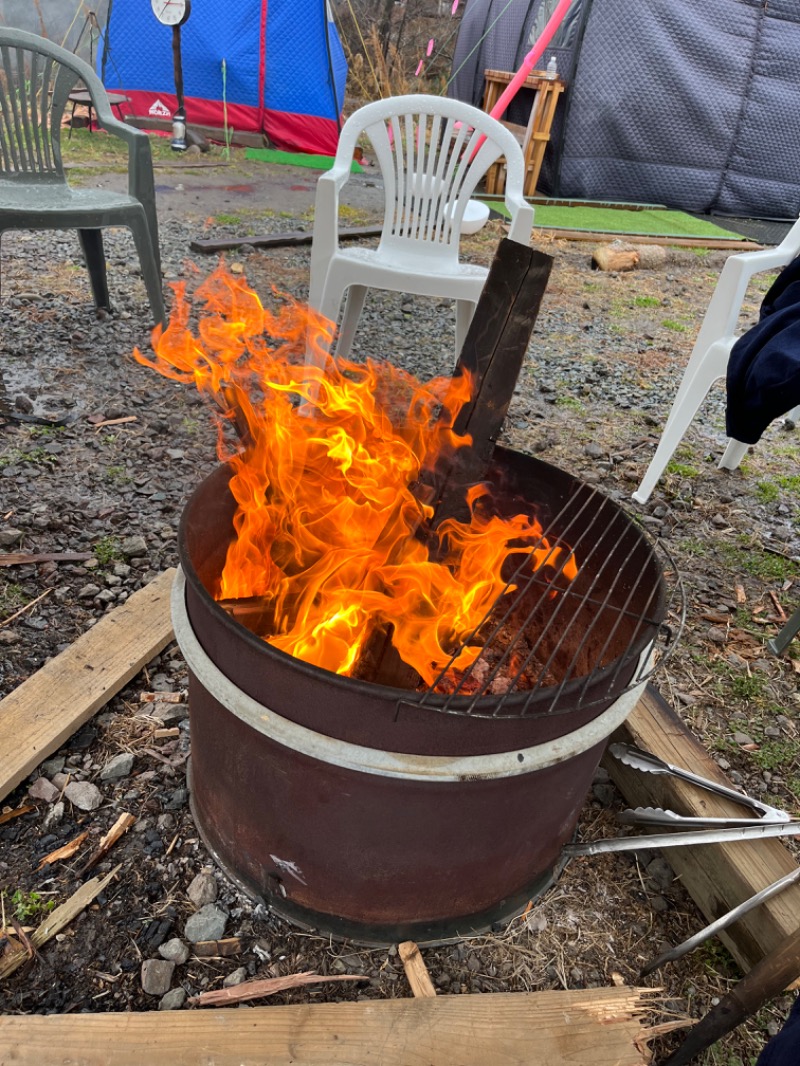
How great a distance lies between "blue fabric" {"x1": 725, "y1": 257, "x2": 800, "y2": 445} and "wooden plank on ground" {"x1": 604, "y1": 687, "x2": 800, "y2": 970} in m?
1.12

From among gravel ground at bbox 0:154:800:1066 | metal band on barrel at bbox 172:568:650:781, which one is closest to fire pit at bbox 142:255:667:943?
metal band on barrel at bbox 172:568:650:781

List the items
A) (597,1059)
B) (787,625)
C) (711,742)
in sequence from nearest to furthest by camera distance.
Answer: (597,1059) → (711,742) → (787,625)

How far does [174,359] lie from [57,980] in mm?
1334

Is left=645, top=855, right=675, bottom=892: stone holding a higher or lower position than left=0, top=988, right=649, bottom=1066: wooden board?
lower

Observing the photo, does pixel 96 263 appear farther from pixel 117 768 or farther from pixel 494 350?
pixel 494 350

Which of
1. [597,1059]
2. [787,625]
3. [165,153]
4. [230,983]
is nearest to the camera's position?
[597,1059]

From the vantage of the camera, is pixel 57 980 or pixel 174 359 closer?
pixel 57 980

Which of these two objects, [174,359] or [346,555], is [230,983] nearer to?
[346,555]

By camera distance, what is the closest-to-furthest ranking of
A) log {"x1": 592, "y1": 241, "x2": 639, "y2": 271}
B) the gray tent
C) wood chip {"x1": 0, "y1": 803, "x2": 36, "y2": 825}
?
wood chip {"x1": 0, "y1": 803, "x2": 36, "y2": 825} < log {"x1": 592, "y1": 241, "x2": 639, "y2": 271} < the gray tent

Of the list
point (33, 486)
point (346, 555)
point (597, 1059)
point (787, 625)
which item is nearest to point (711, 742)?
point (787, 625)

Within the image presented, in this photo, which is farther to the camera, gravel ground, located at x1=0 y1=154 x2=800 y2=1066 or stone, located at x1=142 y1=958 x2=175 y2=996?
gravel ground, located at x1=0 y1=154 x2=800 y2=1066

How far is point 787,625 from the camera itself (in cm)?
255

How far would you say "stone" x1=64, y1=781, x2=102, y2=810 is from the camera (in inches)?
69.7

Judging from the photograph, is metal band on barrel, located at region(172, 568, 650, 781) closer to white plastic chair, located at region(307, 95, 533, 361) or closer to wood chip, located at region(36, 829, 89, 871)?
wood chip, located at region(36, 829, 89, 871)
